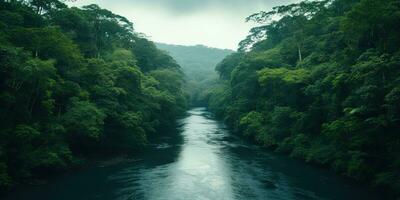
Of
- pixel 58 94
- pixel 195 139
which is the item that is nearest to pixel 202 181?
pixel 58 94

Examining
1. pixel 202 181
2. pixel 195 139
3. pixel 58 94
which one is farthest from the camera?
pixel 195 139

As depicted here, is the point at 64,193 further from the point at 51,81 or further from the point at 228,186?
the point at 228,186

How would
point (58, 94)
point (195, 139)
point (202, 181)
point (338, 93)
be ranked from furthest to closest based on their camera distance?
point (195, 139)
point (58, 94)
point (338, 93)
point (202, 181)

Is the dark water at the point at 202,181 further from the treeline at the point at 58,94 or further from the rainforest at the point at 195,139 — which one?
the treeline at the point at 58,94

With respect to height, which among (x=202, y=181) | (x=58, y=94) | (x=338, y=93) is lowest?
(x=202, y=181)

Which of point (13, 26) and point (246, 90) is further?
point (246, 90)

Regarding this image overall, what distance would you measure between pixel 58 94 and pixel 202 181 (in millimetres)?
14184

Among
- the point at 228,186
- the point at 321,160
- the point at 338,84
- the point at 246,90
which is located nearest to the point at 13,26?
the point at 228,186

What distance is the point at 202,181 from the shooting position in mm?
25578

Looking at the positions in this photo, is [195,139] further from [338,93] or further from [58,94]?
[338,93]

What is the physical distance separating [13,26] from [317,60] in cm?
2980

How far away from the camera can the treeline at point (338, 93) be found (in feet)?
67.8

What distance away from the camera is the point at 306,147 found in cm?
3234

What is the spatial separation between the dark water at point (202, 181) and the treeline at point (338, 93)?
2.15 m
